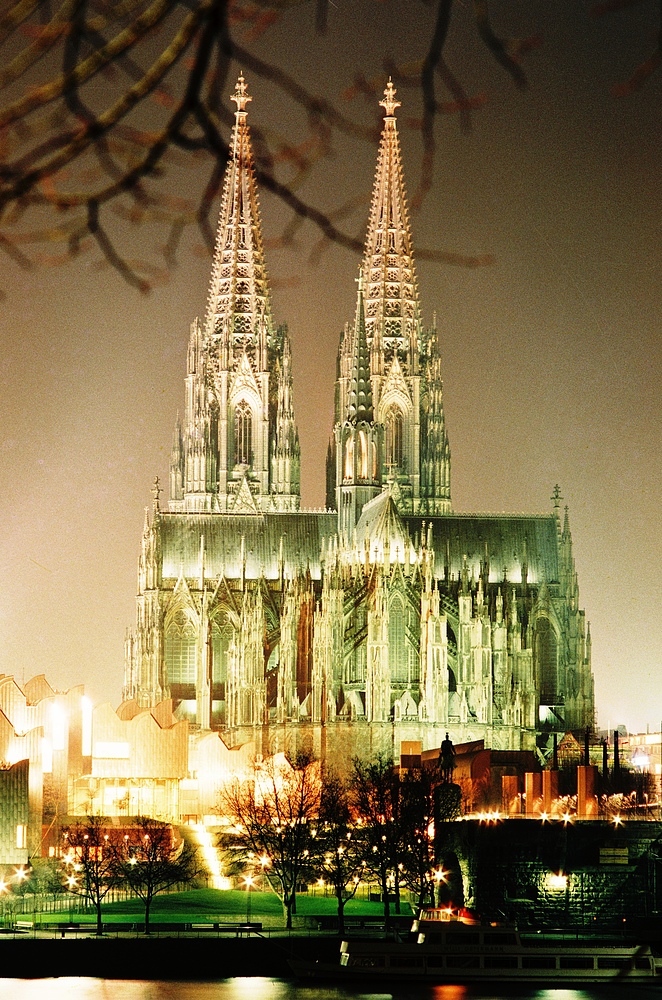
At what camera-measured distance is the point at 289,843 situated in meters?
84.9

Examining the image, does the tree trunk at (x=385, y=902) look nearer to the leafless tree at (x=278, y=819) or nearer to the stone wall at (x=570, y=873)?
the stone wall at (x=570, y=873)

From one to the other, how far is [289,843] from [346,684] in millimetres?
28435

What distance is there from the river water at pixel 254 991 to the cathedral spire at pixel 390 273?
84.5 m

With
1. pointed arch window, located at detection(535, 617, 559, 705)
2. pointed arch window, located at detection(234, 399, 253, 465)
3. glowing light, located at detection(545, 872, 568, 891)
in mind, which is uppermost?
pointed arch window, located at detection(234, 399, 253, 465)

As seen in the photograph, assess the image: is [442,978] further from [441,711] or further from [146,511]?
[146,511]

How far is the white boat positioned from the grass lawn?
8.49 metres

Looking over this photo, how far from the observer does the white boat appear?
67.0 m

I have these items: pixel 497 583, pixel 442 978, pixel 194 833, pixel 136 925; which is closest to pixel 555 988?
pixel 442 978

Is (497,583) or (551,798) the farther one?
(497,583)

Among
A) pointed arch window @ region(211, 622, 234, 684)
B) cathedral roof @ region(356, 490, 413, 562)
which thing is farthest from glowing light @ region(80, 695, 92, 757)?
cathedral roof @ region(356, 490, 413, 562)

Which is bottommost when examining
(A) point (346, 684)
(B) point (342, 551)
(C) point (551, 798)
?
(C) point (551, 798)

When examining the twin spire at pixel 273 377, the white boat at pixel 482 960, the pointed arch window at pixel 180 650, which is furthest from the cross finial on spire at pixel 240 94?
the white boat at pixel 482 960

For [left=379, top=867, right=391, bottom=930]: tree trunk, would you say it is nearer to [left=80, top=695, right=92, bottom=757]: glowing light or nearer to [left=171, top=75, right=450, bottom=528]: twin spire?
[left=80, top=695, right=92, bottom=757]: glowing light

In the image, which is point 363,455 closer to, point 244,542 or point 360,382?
point 360,382
